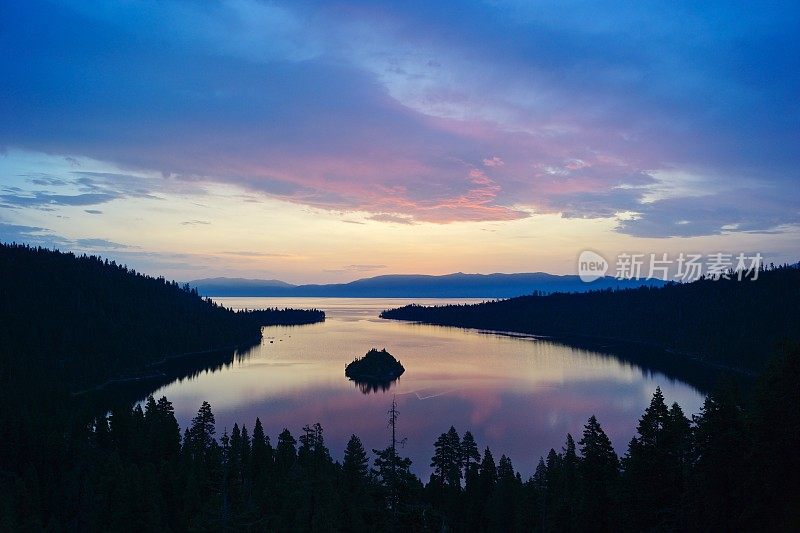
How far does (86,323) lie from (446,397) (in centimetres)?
10366

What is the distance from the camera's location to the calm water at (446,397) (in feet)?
209

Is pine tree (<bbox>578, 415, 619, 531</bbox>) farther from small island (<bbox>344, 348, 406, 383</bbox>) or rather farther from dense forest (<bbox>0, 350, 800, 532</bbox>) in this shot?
small island (<bbox>344, 348, 406, 383</bbox>)

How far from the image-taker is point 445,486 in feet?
130

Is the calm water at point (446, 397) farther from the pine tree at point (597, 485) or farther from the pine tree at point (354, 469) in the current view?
the pine tree at point (597, 485)

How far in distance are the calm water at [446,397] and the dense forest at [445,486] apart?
15.3 metres

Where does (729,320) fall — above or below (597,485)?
above

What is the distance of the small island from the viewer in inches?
4205

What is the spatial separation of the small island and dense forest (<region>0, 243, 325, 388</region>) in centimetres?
5163

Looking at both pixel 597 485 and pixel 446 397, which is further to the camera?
pixel 446 397

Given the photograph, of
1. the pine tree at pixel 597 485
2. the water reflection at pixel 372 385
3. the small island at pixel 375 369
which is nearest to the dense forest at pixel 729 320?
the small island at pixel 375 369

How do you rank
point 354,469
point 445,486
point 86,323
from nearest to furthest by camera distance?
point 354,469
point 445,486
point 86,323

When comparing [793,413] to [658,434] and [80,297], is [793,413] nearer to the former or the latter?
[658,434]

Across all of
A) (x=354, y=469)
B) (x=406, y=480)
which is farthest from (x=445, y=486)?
(x=406, y=480)

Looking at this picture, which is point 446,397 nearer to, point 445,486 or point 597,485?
point 445,486
